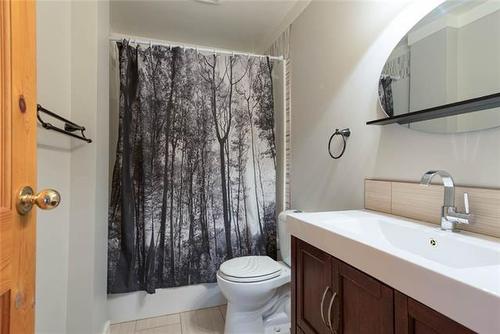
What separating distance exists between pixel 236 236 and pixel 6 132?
177cm

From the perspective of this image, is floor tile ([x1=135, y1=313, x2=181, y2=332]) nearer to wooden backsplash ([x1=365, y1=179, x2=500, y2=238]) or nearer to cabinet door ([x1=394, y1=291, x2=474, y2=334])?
wooden backsplash ([x1=365, y1=179, x2=500, y2=238])

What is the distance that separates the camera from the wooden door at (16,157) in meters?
0.54

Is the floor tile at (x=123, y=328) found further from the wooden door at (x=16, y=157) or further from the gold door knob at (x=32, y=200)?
the gold door knob at (x=32, y=200)

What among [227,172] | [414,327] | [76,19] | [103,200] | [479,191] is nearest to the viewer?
[414,327]

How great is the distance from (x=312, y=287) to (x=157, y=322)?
1.43 m

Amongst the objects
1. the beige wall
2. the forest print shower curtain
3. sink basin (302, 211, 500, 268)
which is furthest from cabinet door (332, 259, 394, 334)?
the forest print shower curtain

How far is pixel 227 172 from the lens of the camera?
7.02 ft

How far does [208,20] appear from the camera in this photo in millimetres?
2352

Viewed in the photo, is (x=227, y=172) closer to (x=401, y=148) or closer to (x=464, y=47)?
(x=401, y=148)

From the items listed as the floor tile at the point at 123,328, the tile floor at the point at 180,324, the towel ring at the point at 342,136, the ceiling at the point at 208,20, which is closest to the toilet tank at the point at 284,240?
the towel ring at the point at 342,136

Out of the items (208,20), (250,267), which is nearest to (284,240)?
(250,267)

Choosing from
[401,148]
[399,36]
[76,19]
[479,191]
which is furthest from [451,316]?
[76,19]

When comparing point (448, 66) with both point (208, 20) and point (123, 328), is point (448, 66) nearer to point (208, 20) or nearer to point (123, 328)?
point (208, 20)

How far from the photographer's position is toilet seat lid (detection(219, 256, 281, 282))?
1621mm
